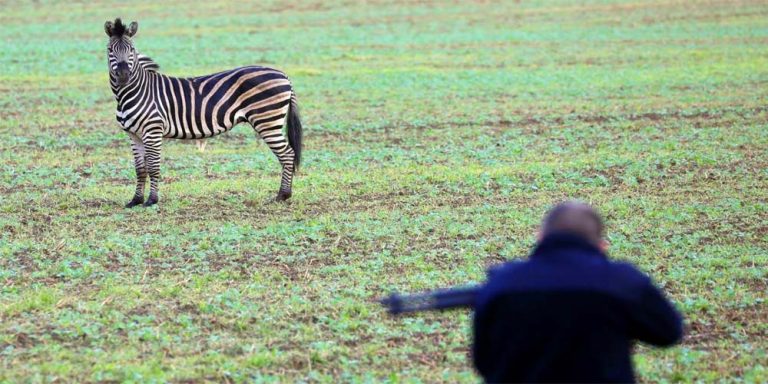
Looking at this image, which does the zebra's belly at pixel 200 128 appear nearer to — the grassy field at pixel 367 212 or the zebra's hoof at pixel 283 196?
the grassy field at pixel 367 212

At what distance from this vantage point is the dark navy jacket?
4.61 meters

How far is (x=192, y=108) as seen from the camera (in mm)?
13867

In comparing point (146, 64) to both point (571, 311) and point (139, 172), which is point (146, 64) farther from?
point (571, 311)

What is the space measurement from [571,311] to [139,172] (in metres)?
9.81

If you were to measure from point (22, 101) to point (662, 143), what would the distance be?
43.9ft

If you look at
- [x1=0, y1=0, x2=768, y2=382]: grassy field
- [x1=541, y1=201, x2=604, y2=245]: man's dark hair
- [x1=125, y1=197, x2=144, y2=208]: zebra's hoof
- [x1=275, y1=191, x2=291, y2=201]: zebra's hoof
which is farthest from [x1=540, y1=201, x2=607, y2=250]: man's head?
[x1=125, y1=197, x2=144, y2=208]: zebra's hoof

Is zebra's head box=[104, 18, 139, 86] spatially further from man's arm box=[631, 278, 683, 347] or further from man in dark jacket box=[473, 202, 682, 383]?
man's arm box=[631, 278, 683, 347]

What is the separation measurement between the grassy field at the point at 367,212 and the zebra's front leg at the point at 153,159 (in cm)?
32

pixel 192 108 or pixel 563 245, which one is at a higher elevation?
pixel 563 245

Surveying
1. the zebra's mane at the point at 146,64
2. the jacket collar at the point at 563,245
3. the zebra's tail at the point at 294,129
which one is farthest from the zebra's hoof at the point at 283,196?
the jacket collar at the point at 563,245

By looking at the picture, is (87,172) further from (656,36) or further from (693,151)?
(656,36)

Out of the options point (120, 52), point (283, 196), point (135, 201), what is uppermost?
point (120, 52)

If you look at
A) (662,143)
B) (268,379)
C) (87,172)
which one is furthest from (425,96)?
(268,379)

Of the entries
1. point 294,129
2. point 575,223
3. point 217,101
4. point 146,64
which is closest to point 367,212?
point 294,129
